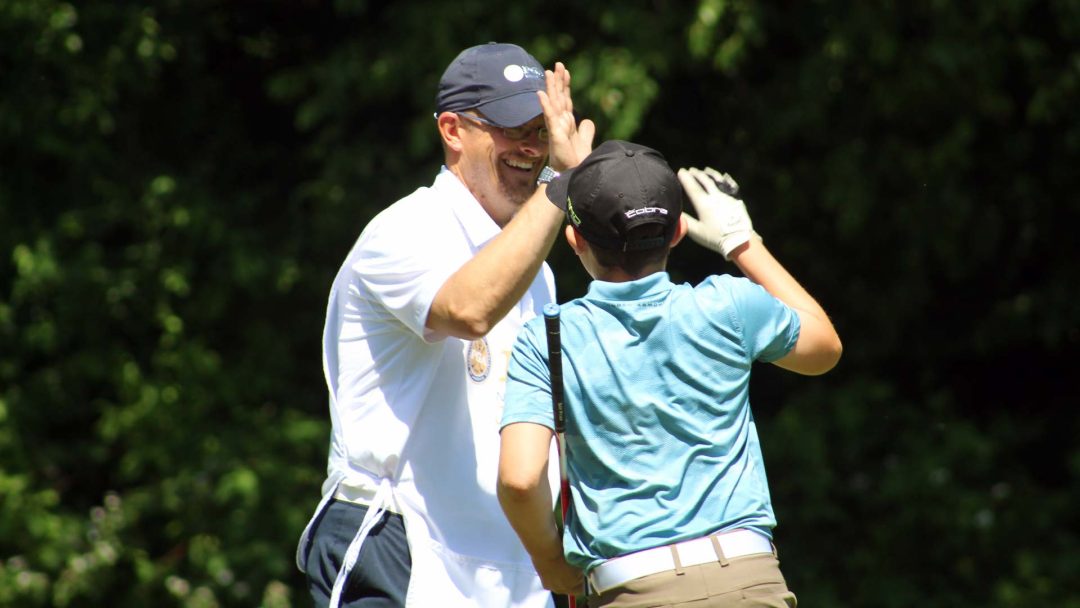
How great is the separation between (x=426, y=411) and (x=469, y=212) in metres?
0.43

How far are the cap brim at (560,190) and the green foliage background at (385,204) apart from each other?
11.9 ft

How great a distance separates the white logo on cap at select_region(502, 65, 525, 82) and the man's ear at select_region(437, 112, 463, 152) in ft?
0.46

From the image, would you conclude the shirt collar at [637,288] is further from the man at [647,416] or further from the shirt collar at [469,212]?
the shirt collar at [469,212]

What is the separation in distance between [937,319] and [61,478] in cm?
443

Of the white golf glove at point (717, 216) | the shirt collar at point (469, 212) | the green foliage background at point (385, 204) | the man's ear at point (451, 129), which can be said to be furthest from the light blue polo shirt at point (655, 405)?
the green foliage background at point (385, 204)

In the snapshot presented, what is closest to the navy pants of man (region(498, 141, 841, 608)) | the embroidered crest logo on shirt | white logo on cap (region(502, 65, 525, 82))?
the embroidered crest logo on shirt

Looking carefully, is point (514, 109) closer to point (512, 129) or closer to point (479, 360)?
point (512, 129)

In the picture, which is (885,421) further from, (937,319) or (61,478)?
(61,478)

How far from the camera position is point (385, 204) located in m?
6.65

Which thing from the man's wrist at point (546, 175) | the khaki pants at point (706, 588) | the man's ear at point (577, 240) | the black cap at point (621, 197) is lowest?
the khaki pants at point (706, 588)

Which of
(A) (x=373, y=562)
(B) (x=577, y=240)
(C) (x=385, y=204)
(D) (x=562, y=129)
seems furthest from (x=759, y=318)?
(C) (x=385, y=204)

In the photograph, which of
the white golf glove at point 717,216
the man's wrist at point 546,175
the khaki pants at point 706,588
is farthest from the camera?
the man's wrist at point 546,175

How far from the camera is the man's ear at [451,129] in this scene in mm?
3027

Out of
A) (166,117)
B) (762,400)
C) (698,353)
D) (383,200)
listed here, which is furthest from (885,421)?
(698,353)
